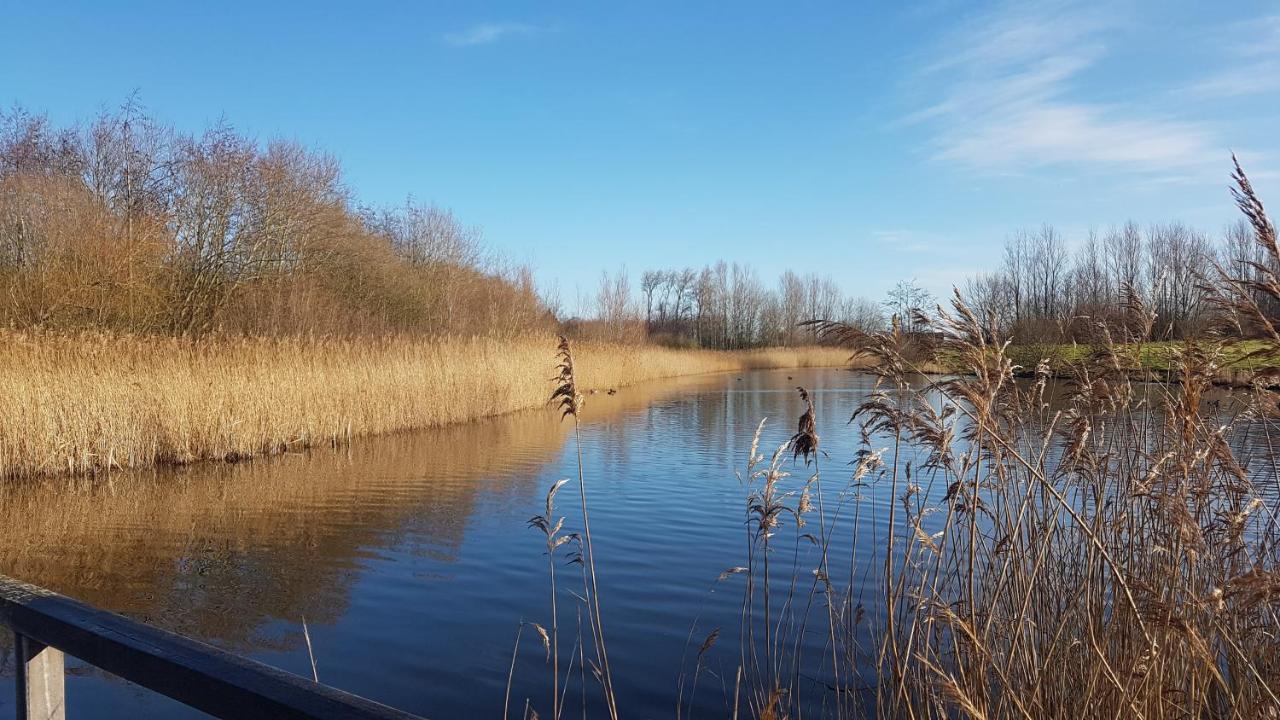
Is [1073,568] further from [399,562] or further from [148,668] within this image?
[399,562]

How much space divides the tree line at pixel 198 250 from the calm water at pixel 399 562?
4065mm

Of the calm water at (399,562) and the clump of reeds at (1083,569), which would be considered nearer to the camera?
the clump of reeds at (1083,569)

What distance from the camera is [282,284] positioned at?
1989 centimetres

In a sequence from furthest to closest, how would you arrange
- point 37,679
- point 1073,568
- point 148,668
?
point 1073,568, point 37,679, point 148,668

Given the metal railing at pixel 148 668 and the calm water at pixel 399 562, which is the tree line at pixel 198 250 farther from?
the metal railing at pixel 148 668

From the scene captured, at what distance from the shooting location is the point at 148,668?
1496 millimetres

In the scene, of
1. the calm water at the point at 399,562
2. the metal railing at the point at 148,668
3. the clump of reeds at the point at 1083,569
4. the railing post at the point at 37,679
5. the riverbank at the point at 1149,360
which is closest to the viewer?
the metal railing at the point at 148,668

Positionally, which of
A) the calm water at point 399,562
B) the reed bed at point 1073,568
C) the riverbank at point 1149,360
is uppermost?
the riverbank at point 1149,360

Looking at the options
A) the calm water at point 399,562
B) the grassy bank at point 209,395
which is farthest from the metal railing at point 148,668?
the grassy bank at point 209,395

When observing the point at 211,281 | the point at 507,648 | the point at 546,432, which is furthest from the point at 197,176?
the point at 507,648

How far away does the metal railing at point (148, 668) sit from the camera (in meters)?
1.29

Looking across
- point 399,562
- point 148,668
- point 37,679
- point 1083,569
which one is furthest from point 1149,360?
point 399,562

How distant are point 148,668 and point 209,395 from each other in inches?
462

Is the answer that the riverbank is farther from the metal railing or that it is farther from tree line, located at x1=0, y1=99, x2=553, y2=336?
tree line, located at x1=0, y1=99, x2=553, y2=336
